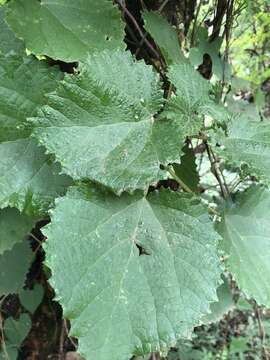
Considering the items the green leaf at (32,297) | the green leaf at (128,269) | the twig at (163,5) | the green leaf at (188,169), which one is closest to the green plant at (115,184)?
the green leaf at (128,269)

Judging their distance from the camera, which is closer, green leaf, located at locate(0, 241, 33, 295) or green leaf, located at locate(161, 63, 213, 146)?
green leaf, located at locate(161, 63, 213, 146)

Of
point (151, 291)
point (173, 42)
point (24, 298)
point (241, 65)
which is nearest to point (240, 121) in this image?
point (173, 42)

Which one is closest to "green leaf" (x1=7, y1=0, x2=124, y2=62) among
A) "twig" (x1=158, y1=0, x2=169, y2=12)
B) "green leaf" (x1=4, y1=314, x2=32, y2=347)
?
"twig" (x1=158, y1=0, x2=169, y2=12)

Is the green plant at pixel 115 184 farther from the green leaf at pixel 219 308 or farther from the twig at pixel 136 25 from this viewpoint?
the green leaf at pixel 219 308

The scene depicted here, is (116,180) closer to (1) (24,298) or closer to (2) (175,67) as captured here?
(2) (175,67)

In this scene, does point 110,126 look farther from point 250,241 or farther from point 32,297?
point 32,297

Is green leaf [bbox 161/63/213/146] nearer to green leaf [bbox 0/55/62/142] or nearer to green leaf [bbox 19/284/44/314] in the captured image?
green leaf [bbox 0/55/62/142]
